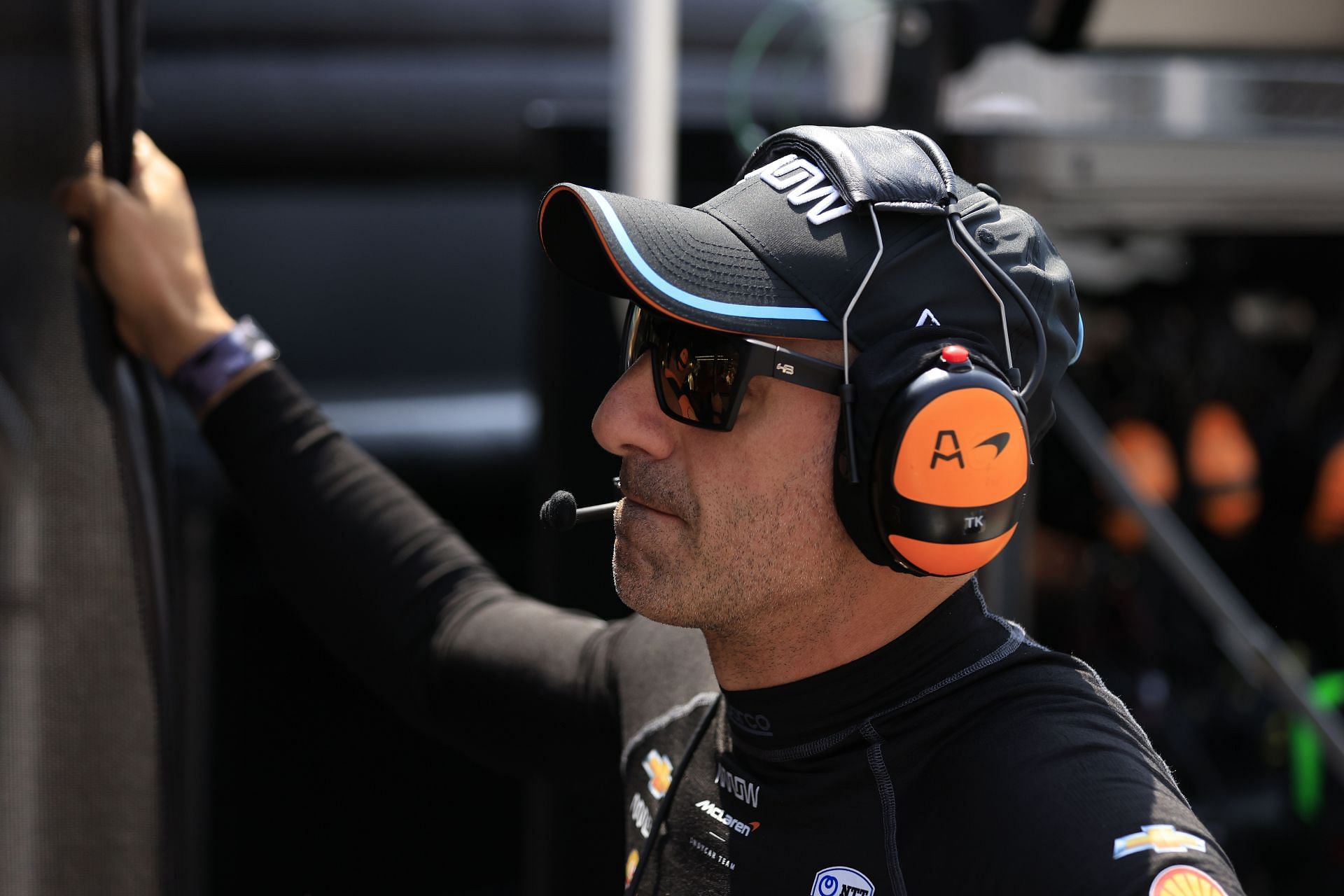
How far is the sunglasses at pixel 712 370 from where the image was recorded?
837 millimetres

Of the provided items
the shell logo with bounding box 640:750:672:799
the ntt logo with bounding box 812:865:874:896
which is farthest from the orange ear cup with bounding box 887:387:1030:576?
the shell logo with bounding box 640:750:672:799

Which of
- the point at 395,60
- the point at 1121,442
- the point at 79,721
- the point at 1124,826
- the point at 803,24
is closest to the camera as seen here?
the point at 1124,826

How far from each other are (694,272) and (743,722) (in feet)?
1.12

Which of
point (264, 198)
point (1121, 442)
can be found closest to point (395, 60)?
point (264, 198)

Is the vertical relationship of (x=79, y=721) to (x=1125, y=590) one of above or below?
above

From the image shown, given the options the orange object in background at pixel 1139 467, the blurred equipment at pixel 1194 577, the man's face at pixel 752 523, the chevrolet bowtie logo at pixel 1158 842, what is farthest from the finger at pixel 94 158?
the orange object in background at pixel 1139 467

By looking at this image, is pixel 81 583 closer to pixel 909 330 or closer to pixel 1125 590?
pixel 909 330

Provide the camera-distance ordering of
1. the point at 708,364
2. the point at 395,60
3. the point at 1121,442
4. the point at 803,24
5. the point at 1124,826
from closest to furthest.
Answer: the point at 1124,826
the point at 708,364
the point at 1121,442
the point at 395,60
the point at 803,24

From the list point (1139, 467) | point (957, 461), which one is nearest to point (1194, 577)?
point (1139, 467)

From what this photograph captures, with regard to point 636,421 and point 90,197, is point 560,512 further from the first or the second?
point 90,197

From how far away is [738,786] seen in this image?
95cm

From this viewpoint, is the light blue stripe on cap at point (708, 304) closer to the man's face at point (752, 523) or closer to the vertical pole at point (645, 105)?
the man's face at point (752, 523)

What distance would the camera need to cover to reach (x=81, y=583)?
0.99m

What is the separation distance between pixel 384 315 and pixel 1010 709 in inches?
99.8
